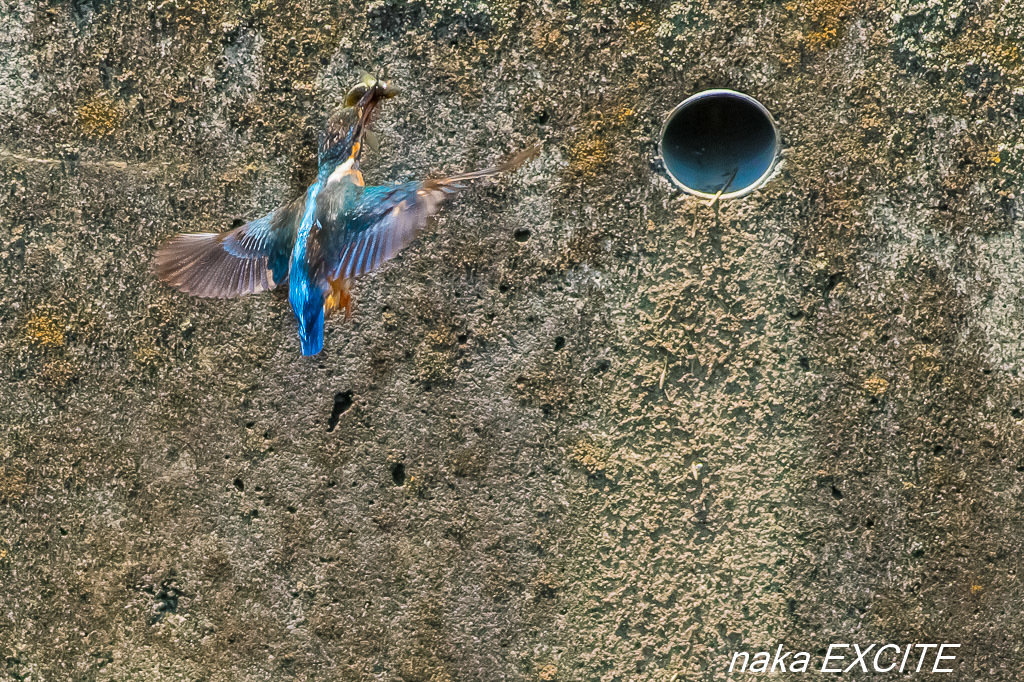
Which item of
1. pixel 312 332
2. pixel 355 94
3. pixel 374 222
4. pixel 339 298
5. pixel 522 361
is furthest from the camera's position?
pixel 522 361

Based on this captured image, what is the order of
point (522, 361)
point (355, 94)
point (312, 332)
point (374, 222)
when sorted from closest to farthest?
point (374, 222) → point (312, 332) → point (355, 94) → point (522, 361)

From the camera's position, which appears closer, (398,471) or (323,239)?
(323,239)

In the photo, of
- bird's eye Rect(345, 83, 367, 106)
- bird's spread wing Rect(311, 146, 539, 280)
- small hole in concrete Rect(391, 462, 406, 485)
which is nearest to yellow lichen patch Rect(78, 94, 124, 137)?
bird's eye Rect(345, 83, 367, 106)

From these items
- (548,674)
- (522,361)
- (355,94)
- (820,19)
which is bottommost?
(548,674)

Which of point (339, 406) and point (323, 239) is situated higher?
point (323, 239)

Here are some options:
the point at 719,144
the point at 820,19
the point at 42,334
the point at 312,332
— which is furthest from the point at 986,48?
the point at 42,334

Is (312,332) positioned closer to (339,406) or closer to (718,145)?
(339,406)

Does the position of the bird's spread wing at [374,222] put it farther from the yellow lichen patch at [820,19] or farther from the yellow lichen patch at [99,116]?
the yellow lichen patch at [820,19]

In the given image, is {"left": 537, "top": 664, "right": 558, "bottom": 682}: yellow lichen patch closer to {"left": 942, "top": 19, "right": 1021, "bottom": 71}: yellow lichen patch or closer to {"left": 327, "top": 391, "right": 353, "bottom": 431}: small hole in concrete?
{"left": 327, "top": 391, "right": 353, "bottom": 431}: small hole in concrete

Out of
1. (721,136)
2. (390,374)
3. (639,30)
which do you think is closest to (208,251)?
(390,374)
